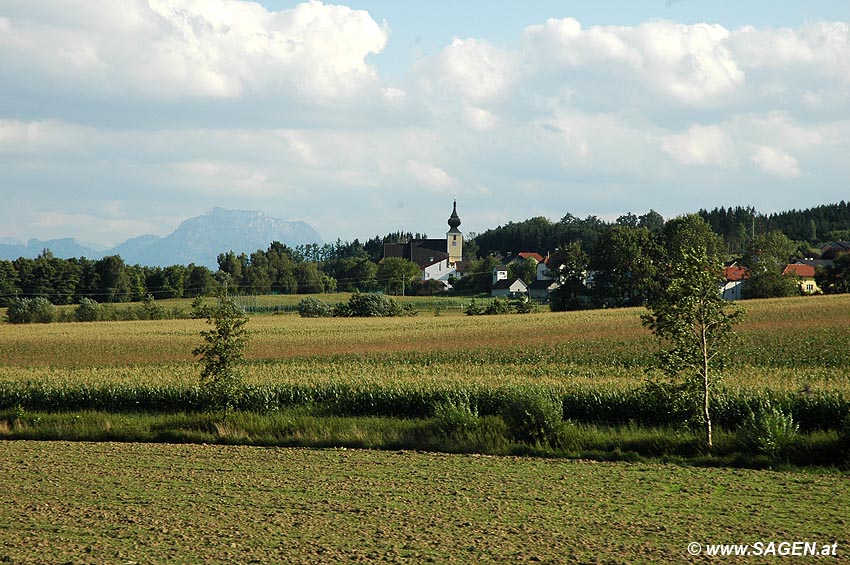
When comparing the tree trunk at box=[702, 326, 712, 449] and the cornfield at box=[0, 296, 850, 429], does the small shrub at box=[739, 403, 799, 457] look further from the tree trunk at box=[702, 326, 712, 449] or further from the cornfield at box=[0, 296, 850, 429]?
the cornfield at box=[0, 296, 850, 429]

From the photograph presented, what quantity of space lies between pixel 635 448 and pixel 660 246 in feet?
279

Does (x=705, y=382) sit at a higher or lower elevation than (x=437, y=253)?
lower

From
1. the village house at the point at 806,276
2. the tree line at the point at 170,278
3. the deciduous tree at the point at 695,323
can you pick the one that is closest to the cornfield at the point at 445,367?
the deciduous tree at the point at 695,323

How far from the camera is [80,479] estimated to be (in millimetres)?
16266

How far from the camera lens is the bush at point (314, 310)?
92.1 meters

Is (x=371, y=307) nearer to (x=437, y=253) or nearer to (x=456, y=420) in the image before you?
(x=456, y=420)

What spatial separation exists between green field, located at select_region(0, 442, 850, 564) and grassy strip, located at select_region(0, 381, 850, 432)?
4539 millimetres

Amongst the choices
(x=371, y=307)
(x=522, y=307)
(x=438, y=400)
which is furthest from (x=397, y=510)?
(x=522, y=307)

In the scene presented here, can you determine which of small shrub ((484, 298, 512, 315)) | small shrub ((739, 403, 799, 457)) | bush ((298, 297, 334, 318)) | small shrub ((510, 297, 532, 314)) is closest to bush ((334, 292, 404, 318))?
bush ((298, 297, 334, 318))

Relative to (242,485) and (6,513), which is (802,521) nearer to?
(242,485)

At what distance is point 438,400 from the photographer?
82.1ft

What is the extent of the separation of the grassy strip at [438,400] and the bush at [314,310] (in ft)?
198

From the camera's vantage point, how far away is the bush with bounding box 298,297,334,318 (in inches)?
3625

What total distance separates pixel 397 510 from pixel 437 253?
165 metres
